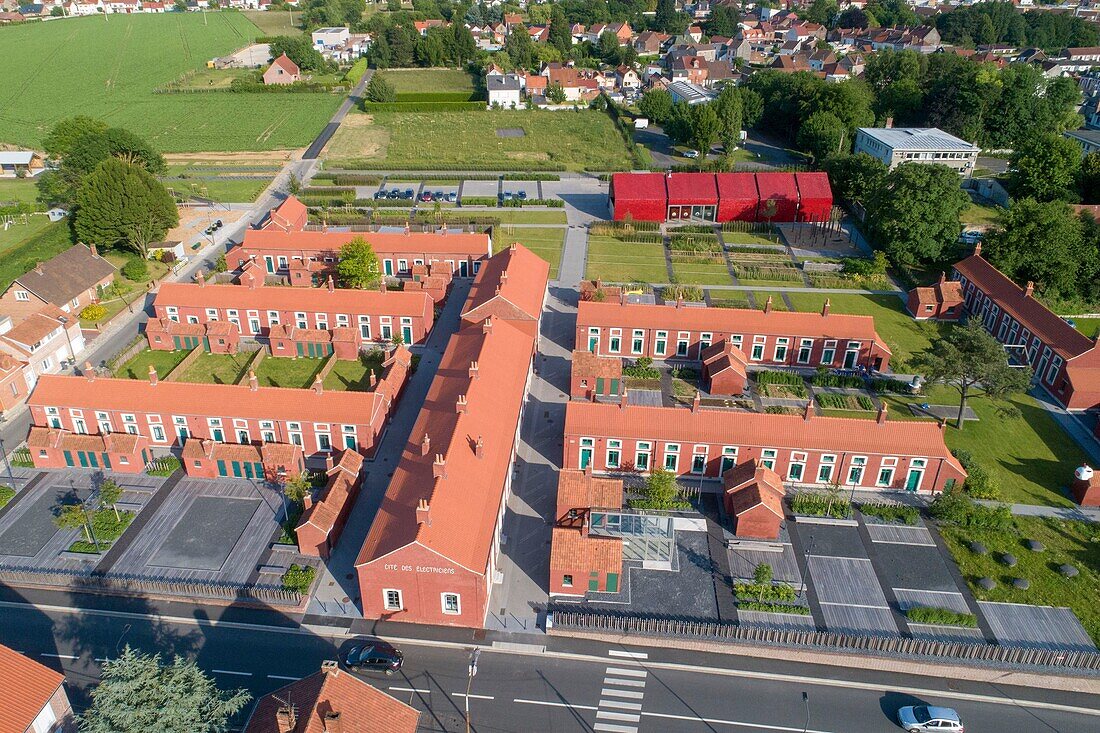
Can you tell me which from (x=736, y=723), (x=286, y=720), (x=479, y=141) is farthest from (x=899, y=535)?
(x=479, y=141)

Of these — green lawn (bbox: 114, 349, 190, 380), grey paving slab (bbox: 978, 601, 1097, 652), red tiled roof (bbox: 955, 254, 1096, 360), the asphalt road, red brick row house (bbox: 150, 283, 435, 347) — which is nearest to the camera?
the asphalt road

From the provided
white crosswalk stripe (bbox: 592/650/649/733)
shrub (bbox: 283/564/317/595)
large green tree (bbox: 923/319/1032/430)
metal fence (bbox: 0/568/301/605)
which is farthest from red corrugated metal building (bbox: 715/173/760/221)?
metal fence (bbox: 0/568/301/605)

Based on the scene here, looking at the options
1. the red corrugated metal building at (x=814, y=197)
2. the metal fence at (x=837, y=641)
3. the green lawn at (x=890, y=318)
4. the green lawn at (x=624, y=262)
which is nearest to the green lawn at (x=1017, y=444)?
the green lawn at (x=890, y=318)

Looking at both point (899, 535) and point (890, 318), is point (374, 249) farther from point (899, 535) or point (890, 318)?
point (899, 535)

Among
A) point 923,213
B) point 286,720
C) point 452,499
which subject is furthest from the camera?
point 923,213

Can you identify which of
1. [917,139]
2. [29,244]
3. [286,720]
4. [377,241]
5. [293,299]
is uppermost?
[917,139]

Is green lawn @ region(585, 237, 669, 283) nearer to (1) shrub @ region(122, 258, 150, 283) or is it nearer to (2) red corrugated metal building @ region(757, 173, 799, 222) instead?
(2) red corrugated metal building @ region(757, 173, 799, 222)

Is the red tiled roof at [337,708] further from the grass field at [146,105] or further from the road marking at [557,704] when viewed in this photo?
the grass field at [146,105]
